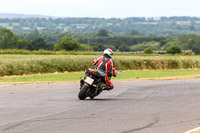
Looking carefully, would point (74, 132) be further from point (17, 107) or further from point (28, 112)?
point (17, 107)

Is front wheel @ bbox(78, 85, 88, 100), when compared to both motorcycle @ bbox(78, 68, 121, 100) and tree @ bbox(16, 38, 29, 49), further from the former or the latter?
tree @ bbox(16, 38, 29, 49)

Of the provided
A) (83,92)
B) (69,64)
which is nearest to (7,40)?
A: (69,64)

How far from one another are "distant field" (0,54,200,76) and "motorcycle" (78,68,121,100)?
20695 millimetres

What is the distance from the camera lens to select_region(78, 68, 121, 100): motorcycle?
49.5 ft

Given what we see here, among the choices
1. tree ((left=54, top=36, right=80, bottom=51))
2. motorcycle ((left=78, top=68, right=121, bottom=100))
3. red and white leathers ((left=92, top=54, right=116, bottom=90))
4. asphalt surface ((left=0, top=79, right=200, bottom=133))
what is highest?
red and white leathers ((left=92, top=54, right=116, bottom=90))

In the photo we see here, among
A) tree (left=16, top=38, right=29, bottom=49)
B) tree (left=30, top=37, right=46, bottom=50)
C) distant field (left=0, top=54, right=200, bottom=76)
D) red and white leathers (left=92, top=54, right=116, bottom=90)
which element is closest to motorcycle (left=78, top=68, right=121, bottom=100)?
Answer: red and white leathers (left=92, top=54, right=116, bottom=90)

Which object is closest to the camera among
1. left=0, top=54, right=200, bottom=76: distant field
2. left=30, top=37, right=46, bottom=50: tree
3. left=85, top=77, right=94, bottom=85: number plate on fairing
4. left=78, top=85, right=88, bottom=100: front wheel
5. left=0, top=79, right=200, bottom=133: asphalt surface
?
left=0, top=79, right=200, bottom=133: asphalt surface

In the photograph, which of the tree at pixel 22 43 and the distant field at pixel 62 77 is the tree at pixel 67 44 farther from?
the distant field at pixel 62 77

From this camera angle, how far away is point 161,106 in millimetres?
13766

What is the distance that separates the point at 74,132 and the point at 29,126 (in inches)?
46.6

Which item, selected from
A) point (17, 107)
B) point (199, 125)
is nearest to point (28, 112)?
point (17, 107)

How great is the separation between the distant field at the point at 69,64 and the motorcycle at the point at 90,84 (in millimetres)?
20695

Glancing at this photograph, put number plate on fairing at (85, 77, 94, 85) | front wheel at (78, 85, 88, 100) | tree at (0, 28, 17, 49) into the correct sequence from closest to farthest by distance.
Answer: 1. number plate on fairing at (85, 77, 94, 85)
2. front wheel at (78, 85, 88, 100)
3. tree at (0, 28, 17, 49)

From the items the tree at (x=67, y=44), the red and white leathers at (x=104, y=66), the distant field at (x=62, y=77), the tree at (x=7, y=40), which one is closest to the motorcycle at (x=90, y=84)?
the red and white leathers at (x=104, y=66)
